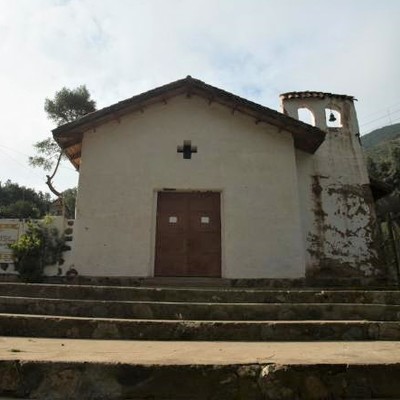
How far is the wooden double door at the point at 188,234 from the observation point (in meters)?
10.9

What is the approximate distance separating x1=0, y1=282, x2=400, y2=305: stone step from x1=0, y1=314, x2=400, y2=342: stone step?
1373mm

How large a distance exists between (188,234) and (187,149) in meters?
2.37

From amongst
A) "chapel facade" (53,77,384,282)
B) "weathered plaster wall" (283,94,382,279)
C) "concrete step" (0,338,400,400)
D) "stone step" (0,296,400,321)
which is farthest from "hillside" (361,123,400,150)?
"concrete step" (0,338,400,400)

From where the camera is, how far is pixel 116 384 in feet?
9.83

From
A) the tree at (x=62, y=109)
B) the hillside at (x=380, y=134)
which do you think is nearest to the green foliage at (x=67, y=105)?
the tree at (x=62, y=109)

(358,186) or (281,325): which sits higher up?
(358,186)

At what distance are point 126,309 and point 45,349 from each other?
1.71 metres

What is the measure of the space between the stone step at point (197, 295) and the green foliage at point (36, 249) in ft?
13.8

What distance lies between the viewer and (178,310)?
17.9ft

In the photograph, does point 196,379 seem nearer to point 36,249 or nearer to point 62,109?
point 36,249

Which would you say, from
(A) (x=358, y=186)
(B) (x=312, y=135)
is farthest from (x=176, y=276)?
(A) (x=358, y=186)

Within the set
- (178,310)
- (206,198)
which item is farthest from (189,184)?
(178,310)

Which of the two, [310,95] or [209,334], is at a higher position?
[310,95]

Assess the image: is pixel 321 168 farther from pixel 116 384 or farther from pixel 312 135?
pixel 116 384
